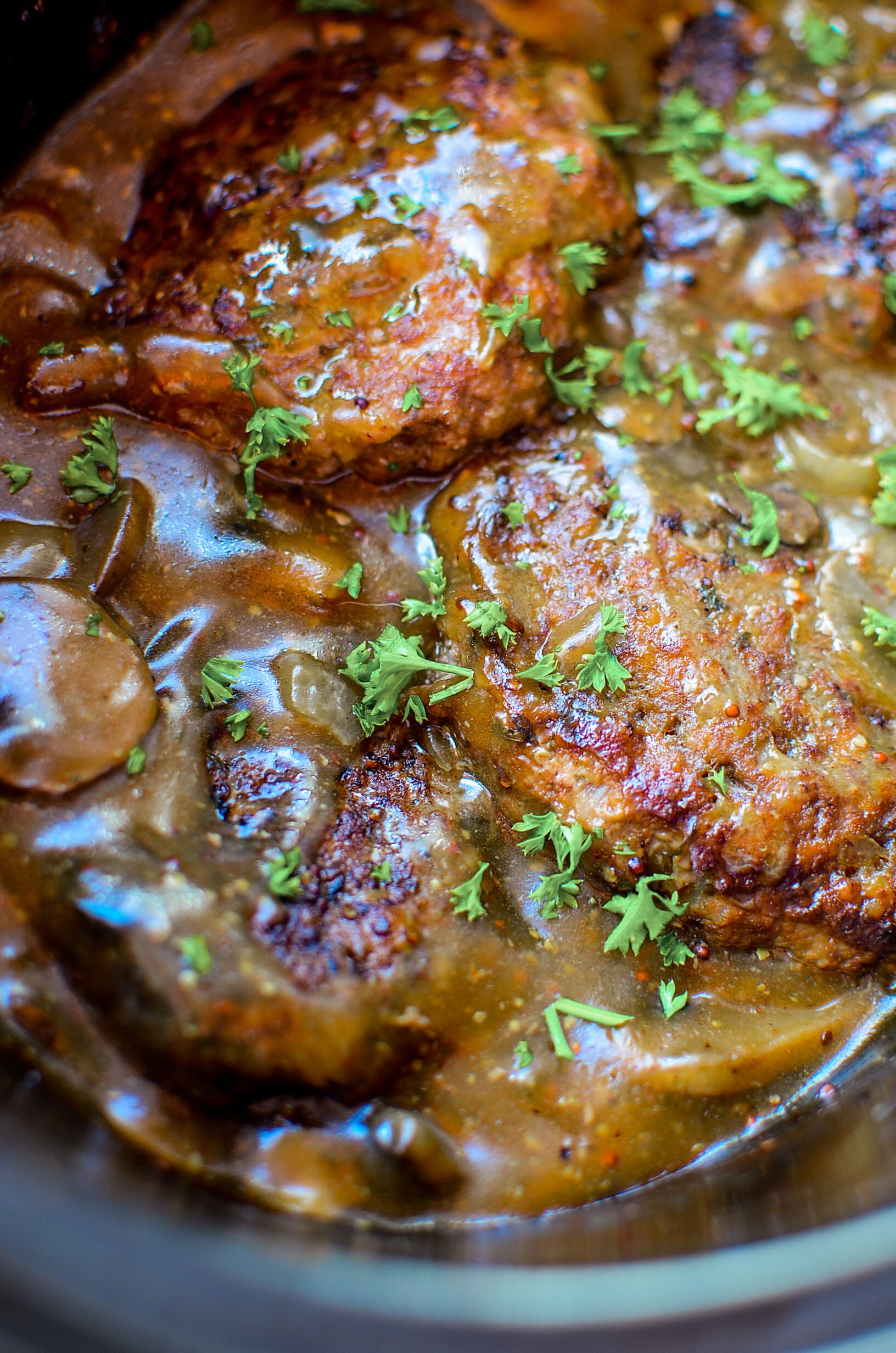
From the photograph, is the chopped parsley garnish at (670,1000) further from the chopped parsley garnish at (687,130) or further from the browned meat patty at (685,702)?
the chopped parsley garnish at (687,130)

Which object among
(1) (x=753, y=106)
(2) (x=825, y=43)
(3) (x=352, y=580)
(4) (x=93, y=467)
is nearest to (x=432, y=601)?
(3) (x=352, y=580)

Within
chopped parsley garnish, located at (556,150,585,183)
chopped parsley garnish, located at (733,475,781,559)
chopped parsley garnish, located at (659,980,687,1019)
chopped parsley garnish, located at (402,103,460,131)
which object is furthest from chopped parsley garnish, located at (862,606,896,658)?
chopped parsley garnish, located at (402,103,460,131)

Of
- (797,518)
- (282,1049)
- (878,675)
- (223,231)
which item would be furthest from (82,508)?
(878,675)

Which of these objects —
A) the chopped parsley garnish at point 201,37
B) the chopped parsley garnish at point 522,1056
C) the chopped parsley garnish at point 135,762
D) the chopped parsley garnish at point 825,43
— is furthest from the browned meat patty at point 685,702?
the chopped parsley garnish at point 825,43

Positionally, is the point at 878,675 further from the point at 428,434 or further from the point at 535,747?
the point at 428,434

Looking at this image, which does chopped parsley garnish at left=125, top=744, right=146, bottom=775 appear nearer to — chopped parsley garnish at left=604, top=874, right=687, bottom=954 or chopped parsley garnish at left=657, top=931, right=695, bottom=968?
chopped parsley garnish at left=604, top=874, right=687, bottom=954

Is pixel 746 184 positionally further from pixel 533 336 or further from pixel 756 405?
pixel 533 336
